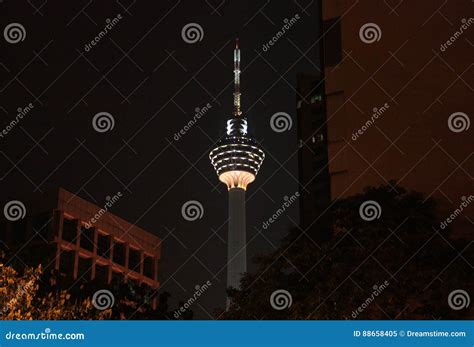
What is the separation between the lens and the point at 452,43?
23.6 m

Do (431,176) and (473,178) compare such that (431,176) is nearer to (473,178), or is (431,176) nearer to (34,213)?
(473,178)

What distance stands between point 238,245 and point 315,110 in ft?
69.7

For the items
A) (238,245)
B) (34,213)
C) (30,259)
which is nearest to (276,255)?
(30,259)

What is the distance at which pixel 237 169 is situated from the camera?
87875 millimetres
